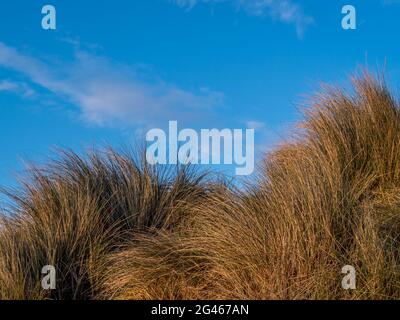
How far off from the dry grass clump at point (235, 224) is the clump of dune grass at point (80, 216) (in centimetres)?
1

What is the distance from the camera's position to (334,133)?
7.30 m

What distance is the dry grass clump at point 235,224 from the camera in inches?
212

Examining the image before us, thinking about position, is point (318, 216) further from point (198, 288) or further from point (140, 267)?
point (140, 267)

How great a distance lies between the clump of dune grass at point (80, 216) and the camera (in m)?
6.10

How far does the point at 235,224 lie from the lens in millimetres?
5906

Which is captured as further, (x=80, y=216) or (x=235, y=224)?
(x=80, y=216)

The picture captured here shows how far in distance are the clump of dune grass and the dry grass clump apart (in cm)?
1

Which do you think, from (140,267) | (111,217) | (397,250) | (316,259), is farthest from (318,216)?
(111,217)

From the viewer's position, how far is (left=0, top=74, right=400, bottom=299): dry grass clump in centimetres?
539

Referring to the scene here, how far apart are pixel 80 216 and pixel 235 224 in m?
1.75

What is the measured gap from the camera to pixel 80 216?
263 inches
